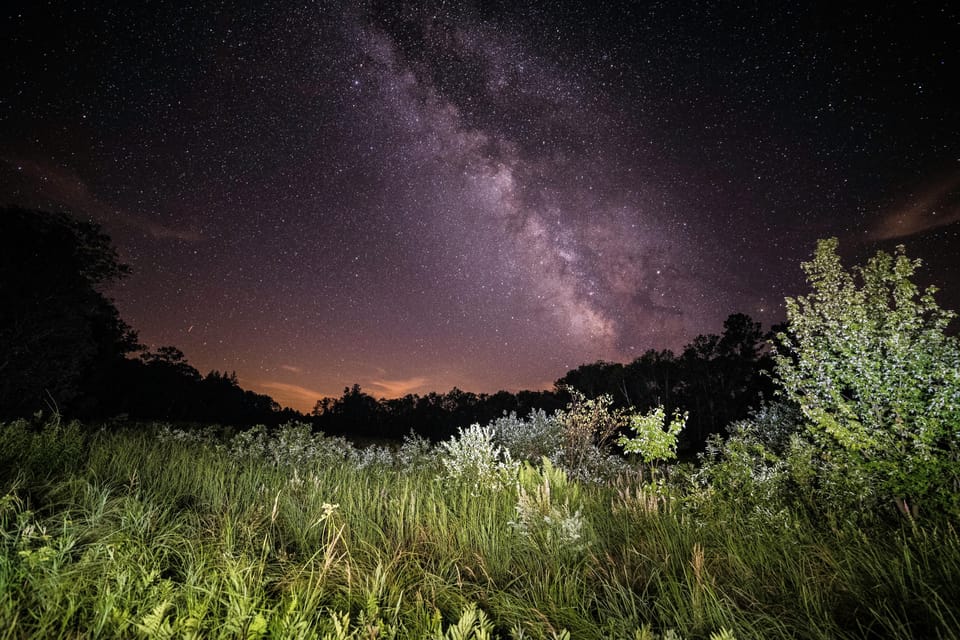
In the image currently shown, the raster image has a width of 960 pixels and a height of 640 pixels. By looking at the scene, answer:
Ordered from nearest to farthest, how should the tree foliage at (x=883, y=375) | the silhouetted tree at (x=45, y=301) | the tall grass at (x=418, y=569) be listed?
1. the tall grass at (x=418, y=569)
2. the tree foliage at (x=883, y=375)
3. the silhouetted tree at (x=45, y=301)

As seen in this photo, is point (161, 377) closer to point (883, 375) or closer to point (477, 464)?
point (477, 464)

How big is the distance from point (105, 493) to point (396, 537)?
2.47 m

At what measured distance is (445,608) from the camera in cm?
278

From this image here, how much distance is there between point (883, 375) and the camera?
644cm

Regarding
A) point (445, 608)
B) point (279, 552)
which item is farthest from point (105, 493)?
point (445, 608)

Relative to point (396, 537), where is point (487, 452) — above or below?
above

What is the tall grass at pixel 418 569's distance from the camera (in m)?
2.19

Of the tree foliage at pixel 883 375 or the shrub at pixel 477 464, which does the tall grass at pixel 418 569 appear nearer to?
the shrub at pixel 477 464

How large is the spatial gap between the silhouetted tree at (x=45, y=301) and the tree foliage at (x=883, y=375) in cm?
2798

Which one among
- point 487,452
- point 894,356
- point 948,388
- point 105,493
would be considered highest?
point 894,356

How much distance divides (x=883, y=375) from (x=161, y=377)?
2624 inches

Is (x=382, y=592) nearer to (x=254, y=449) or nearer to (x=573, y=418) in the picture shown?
(x=254, y=449)

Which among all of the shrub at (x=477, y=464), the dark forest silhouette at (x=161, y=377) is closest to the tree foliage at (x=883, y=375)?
the shrub at (x=477, y=464)

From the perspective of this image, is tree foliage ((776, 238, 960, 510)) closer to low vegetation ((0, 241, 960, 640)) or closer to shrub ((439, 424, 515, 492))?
low vegetation ((0, 241, 960, 640))
